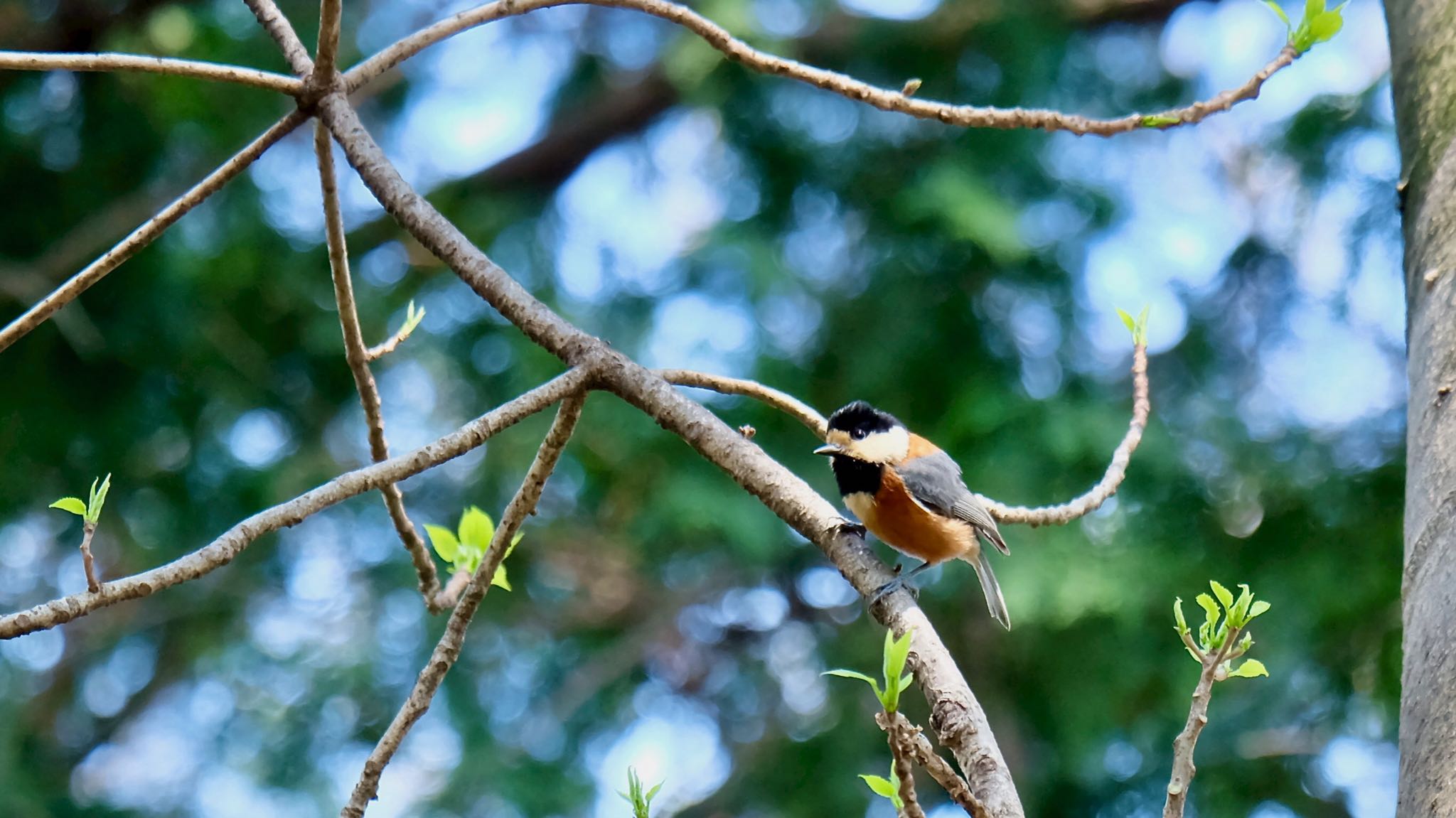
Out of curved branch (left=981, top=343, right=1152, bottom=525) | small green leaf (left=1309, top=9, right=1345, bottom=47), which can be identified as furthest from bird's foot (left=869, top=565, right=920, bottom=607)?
small green leaf (left=1309, top=9, right=1345, bottom=47)

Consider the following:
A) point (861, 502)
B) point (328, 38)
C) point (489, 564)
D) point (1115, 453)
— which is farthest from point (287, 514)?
point (861, 502)

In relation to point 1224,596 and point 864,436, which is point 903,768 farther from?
point 864,436

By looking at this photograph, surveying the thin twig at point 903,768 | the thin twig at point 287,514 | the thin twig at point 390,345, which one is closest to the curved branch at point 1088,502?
the thin twig at point 287,514

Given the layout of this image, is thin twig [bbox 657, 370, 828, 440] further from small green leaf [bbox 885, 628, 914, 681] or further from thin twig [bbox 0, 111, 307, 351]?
small green leaf [bbox 885, 628, 914, 681]

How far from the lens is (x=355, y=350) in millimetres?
1721

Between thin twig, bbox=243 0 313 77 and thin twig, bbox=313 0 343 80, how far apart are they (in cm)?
5

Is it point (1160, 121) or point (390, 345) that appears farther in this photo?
point (390, 345)

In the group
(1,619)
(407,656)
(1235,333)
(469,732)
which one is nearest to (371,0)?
(407,656)

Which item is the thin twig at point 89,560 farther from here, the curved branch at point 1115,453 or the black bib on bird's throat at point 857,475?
the black bib on bird's throat at point 857,475

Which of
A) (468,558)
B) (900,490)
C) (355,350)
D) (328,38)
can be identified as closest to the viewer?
(328,38)

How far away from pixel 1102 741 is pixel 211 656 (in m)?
3.31

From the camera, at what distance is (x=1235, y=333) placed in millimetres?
4250

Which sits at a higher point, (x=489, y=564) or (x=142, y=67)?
(x=142, y=67)

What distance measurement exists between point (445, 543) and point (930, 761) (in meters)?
1.18
